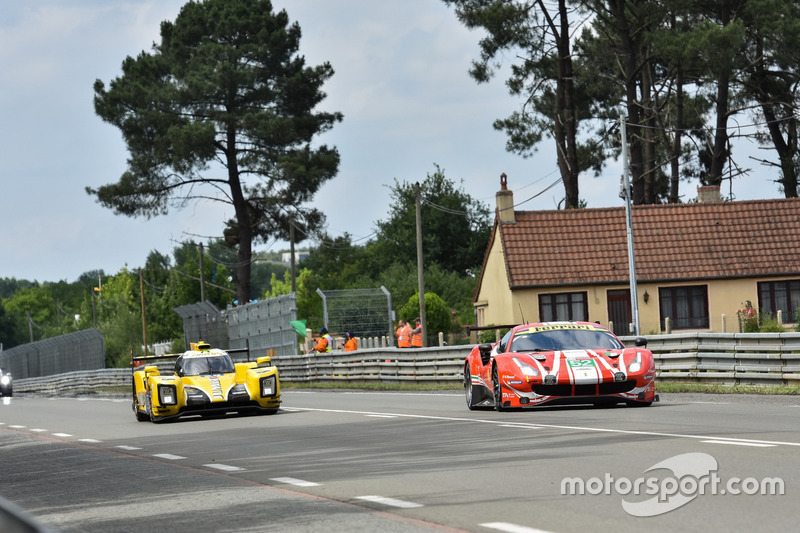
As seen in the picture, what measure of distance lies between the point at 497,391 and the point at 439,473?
7.62 m

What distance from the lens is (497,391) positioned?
17859mm

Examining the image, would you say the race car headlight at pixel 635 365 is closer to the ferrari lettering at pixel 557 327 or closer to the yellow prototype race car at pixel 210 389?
the ferrari lettering at pixel 557 327

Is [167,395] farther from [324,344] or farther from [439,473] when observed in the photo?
[324,344]

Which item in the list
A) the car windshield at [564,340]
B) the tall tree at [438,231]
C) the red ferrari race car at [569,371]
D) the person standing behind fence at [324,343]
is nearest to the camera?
the red ferrari race car at [569,371]

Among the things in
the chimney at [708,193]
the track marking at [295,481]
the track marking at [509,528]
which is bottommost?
the track marking at [295,481]

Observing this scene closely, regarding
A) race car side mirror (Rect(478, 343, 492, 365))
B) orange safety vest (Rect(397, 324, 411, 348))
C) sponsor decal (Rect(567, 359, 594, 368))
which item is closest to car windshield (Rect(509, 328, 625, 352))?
race car side mirror (Rect(478, 343, 492, 365))

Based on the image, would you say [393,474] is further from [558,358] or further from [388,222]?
[388,222]

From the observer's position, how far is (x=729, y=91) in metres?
55.6

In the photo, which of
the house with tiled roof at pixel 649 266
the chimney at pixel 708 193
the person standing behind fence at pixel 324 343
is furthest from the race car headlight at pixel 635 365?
the chimney at pixel 708 193

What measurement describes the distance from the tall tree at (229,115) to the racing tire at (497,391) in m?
38.9

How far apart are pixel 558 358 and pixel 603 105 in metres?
41.9

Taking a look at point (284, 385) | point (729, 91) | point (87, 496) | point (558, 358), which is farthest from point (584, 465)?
point (729, 91)

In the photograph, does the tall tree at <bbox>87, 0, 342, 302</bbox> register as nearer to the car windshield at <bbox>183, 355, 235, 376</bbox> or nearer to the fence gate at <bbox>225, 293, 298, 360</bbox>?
the fence gate at <bbox>225, 293, 298, 360</bbox>

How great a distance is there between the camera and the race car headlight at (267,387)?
2102 centimetres
